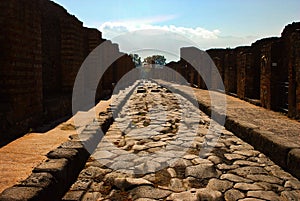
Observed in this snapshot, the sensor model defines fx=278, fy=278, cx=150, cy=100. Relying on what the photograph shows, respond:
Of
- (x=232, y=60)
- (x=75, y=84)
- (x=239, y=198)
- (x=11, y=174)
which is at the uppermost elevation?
(x=232, y=60)

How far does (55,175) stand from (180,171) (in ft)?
5.11

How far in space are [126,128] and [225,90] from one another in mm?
10370

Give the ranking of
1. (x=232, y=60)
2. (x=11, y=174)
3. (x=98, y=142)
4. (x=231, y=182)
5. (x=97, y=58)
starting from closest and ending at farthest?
(x=11, y=174) → (x=231, y=182) → (x=98, y=142) → (x=97, y=58) → (x=232, y=60)

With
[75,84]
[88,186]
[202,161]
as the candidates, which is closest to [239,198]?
[202,161]

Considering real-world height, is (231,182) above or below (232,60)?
below

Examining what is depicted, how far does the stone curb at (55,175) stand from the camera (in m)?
2.31

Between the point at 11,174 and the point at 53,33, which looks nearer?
the point at 11,174

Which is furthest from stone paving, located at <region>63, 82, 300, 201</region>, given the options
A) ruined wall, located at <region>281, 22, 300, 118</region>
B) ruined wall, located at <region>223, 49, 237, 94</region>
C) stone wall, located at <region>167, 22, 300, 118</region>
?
ruined wall, located at <region>223, 49, 237, 94</region>

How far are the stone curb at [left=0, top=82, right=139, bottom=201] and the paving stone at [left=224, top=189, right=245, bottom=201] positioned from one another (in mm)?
1686

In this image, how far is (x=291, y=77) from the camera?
7094 millimetres

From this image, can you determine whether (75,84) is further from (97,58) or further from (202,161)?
(202,161)

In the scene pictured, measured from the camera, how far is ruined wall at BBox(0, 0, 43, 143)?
15.7 ft

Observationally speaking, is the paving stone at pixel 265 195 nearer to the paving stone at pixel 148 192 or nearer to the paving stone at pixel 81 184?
the paving stone at pixel 148 192


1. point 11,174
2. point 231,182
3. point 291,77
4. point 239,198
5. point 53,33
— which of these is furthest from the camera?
point 53,33
